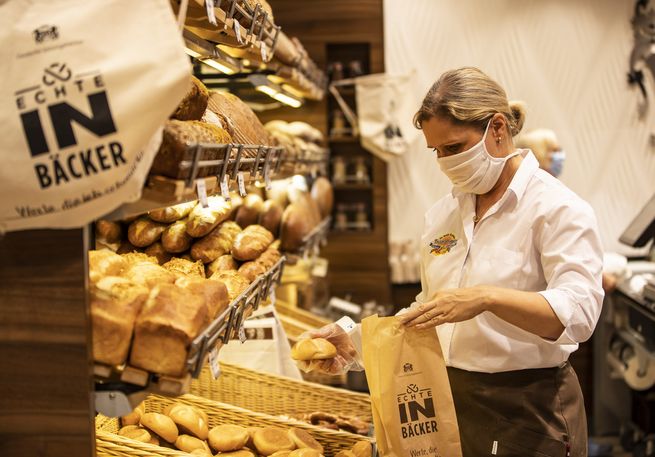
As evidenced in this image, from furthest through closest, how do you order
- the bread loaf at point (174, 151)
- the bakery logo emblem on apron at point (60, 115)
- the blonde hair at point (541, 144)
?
the blonde hair at point (541, 144), the bread loaf at point (174, 151), the bakery logo emblem on apron at point (60, 115)

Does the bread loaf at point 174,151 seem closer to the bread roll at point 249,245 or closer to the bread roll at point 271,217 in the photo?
the bread roll at point 249,245

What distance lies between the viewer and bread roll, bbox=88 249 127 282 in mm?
1454

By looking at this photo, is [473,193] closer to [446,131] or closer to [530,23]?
[446,131]

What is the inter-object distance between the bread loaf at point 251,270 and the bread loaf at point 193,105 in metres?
0.60

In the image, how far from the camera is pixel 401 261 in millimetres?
5285

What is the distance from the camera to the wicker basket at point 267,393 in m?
2.58

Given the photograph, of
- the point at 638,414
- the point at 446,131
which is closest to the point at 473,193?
the point at 446,131

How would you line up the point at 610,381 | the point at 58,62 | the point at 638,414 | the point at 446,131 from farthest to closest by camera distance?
the point at 610,381, the point at 638,414, the point at 446,131, the point at 58,62

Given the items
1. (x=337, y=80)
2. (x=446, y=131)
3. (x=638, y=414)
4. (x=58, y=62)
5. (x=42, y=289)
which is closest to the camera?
(x=58, y=62)

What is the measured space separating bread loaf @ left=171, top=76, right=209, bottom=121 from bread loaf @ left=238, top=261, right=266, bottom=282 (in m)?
0.60

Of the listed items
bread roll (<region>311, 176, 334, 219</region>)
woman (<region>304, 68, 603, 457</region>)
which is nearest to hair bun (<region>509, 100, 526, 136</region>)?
woman (<region>304, 68, 603, 457</region>)

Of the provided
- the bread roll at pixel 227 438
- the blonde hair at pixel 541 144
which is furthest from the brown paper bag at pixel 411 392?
the blonde hair at pixel 541 144

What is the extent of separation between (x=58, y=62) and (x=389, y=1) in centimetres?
452

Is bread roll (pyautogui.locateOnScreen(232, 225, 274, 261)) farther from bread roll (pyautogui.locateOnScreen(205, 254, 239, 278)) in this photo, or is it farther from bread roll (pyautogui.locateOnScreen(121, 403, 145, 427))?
bread roll (pyautogui.locateOnScreen(121, 403, 145, 427))
